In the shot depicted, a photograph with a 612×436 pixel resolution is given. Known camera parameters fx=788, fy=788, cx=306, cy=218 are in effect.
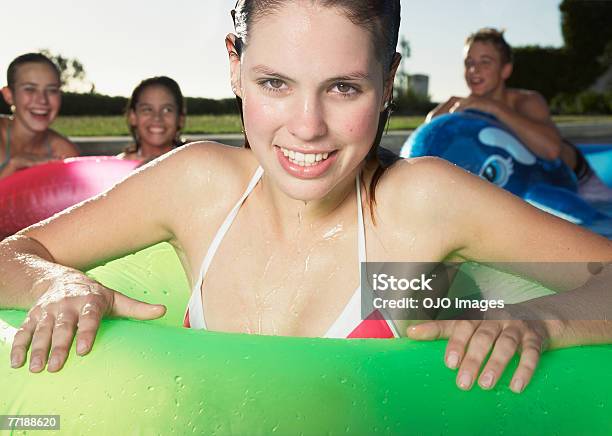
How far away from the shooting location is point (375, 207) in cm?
180

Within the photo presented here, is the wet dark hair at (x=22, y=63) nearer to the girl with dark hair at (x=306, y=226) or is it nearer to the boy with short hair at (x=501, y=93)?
the boy with short hair at (x=501, y=93)

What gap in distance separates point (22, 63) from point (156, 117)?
3.61ft

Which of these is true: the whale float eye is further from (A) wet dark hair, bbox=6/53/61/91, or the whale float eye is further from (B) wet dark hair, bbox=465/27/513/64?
(A) wet dark hair, bbox=6/53/61/91

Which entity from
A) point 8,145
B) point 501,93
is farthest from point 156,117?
point 501,93

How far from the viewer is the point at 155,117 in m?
5.47

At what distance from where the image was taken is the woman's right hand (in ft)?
4.39

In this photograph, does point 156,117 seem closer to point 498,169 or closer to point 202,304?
point 498,169

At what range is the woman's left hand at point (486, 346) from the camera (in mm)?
1293

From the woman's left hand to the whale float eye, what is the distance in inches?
135

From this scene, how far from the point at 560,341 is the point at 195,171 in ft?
3.04

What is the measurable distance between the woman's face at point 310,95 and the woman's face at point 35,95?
167 inches

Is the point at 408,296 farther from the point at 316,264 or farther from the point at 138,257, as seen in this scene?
the point at 138,257

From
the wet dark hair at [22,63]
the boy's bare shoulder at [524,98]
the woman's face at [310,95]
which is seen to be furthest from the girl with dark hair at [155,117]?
the woman's face at [310,95]

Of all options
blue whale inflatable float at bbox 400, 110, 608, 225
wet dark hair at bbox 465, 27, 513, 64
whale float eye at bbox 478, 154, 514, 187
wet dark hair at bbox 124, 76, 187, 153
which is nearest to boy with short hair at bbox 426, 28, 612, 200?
wet dark hair at bbox 465, 27, 513, 64
